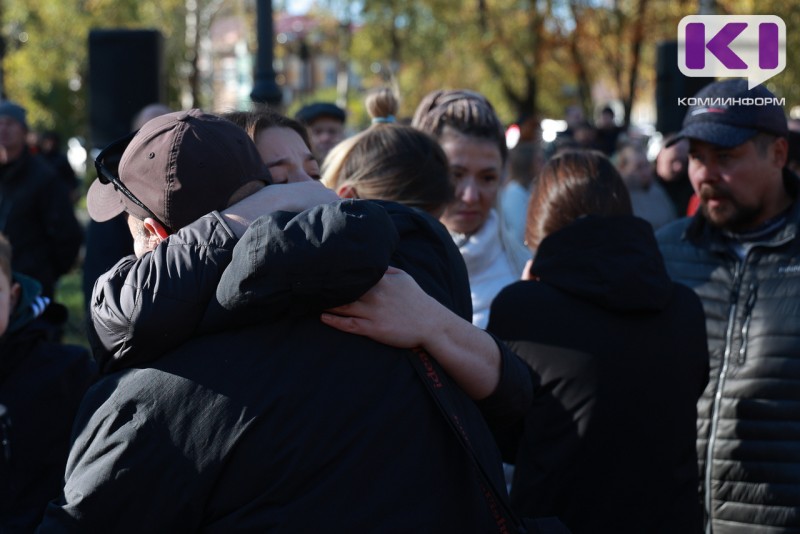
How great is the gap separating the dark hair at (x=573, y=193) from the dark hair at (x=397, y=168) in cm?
29

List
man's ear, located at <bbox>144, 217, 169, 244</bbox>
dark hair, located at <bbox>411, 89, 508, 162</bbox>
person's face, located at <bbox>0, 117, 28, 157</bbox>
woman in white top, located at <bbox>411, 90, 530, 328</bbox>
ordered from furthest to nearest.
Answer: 1. person's face, located at <bbox>0, 117, 28, 157</bbox>
2. dark hair, located at <bbox>411, 89, 508, 162</bbox>
3. woman in white top, located at <bbox>411, 90, 530, 328</bbox>
4. man's ear, located at <bbox>144, 217, 169, 244</bbox>

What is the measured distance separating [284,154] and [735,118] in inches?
70.0

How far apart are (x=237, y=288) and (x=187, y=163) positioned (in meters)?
0.31

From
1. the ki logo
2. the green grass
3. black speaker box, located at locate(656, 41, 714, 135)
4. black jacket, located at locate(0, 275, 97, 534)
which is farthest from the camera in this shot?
black speaker box, located at locate(656, 41, 714, 135)

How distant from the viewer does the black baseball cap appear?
139 inches

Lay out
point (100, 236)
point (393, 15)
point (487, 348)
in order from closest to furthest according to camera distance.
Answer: point (487, 348)
point (100, 236)
point (393, 15)

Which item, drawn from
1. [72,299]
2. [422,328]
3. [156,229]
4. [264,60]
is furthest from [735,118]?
[72,299]

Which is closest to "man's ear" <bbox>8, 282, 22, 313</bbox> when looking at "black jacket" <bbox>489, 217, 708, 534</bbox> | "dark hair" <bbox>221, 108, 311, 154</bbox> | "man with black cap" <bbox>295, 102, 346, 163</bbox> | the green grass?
"dark hair" <bbox>221, 108, 311, 154</bbox>

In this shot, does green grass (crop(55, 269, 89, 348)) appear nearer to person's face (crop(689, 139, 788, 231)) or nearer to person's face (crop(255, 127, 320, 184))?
person's face (crop(689, 139, 788, 231))

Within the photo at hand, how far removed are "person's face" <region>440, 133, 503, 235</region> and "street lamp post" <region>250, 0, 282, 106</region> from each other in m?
5.19

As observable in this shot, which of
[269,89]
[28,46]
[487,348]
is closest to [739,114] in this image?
[487,348]

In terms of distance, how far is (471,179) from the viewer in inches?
157

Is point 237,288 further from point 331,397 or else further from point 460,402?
point 460,402

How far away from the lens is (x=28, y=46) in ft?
93.7
